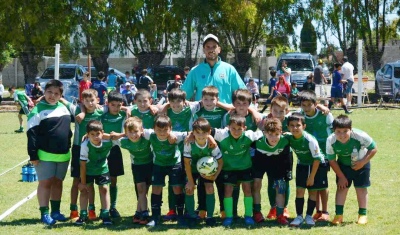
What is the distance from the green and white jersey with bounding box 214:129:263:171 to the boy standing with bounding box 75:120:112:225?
1319 mm

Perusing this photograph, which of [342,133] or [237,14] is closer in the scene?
[342,133]

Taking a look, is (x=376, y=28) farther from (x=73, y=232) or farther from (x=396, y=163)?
(x=73, y=232)

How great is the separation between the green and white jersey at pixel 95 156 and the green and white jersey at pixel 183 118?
78 cm

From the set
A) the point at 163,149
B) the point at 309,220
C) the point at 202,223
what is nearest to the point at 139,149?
the point at 163,149

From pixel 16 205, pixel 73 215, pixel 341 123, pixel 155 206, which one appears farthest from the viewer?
pixel 16 205

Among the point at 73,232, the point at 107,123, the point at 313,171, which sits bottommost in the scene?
the point at 73,232

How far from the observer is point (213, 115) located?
824cm

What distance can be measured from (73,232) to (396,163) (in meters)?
6.85

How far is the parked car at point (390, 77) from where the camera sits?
26797mm

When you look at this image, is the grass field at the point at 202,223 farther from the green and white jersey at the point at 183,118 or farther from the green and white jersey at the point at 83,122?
the green and white jersey at the point at 183,118

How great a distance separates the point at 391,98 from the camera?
26.9 meters

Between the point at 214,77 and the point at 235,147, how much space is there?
1.04m

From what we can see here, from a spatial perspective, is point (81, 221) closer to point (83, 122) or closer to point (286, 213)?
point (83, 122)

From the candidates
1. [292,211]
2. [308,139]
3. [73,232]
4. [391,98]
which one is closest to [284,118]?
[308,139]
